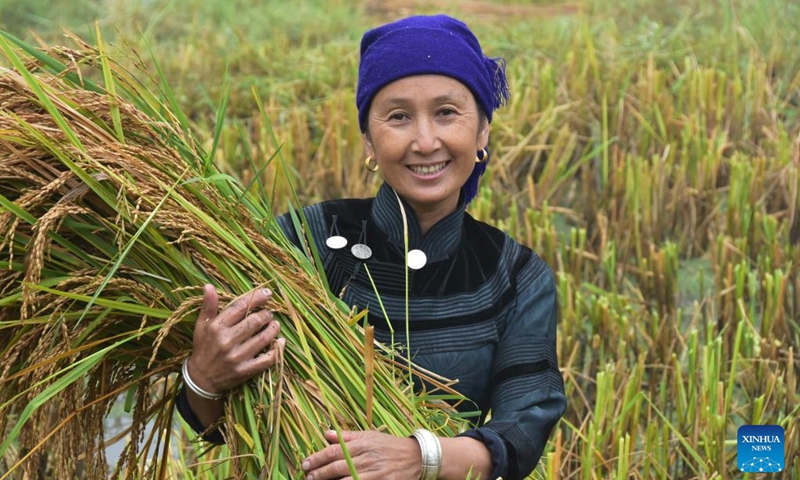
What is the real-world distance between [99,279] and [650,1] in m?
5.12

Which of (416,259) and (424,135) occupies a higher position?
(424,135)

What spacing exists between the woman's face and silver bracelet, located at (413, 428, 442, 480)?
1.51 feet

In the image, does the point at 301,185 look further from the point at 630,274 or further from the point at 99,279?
the point at 99,279

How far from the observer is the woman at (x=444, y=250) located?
2.26 m

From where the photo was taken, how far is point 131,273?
6.75 feet

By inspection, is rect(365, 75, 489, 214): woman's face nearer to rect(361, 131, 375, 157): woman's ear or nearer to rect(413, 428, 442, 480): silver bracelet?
rect(361, 131, 375, 157): woman's ear

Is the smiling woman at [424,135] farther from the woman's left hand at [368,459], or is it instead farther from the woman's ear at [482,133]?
the woman's left hand at [368,459]

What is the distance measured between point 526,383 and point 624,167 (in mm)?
2414

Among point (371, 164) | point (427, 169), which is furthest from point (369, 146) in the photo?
point (427, 169)

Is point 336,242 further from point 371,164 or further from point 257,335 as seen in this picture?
point 257,335

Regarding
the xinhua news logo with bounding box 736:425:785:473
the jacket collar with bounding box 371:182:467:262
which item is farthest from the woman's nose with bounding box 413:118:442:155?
the xinhua news logo with bounding box 736:425:785:473

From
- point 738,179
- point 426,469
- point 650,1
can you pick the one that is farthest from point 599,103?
point 426,469

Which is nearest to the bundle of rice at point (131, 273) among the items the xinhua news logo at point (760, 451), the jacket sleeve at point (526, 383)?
the jacket sleeve at point (526, 383)

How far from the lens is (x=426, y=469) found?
80.4 inches
